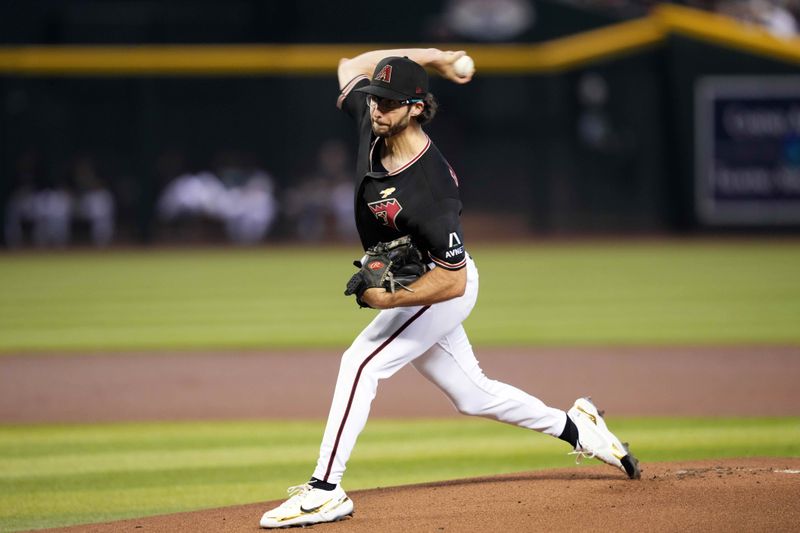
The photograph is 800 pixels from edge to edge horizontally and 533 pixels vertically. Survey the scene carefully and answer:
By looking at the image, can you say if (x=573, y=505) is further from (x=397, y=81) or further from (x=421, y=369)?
(x=397, y=81)

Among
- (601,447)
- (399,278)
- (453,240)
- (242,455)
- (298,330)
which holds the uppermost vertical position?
(453,240)

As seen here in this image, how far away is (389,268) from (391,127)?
53 cm

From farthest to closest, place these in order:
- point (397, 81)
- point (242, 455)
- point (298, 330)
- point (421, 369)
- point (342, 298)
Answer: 1. point (342, 298)
2. point (298, 330)
3. point (242, 455)
4. point (421, 369)
5. point (397, 81)

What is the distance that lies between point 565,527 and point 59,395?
4.77m

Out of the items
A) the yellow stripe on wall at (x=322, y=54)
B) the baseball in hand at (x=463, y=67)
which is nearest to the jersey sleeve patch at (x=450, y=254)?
the baseball in hand at (x=463, y=67)

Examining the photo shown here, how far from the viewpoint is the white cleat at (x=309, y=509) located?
4.29 m

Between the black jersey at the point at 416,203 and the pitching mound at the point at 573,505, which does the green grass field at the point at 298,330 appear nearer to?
the pitching mound at the point at 573,505

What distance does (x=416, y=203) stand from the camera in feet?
14.0

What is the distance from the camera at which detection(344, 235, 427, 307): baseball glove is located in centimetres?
425

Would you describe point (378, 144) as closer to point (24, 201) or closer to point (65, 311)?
point (65, 311)

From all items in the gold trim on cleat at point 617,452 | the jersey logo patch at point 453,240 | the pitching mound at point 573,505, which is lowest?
the pitching mound at point 573,505

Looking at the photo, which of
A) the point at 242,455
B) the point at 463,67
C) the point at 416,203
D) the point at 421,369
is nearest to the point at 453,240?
the point at 416,203

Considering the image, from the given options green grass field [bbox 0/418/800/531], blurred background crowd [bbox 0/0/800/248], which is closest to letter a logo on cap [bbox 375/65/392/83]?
green grass field [bbox 0/418/800/531]

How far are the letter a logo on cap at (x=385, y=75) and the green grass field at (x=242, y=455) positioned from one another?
70.0 inches
